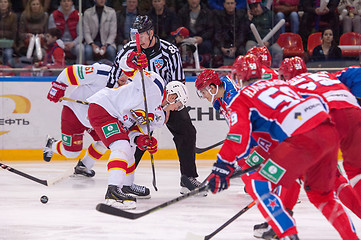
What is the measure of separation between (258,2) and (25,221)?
4.11 metres

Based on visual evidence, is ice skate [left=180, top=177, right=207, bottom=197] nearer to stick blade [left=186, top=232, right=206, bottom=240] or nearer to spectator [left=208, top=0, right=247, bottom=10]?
stick blade [left=186, top=232, right=206, bottom=240]

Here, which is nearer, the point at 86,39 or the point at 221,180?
the point at 221,180

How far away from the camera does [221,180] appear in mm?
2699

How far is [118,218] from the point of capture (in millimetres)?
3873

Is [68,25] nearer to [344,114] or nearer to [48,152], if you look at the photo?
[48,152]

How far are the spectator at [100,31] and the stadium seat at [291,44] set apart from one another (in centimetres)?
181

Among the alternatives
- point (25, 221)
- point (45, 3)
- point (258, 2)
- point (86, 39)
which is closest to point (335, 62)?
point (258, 2)

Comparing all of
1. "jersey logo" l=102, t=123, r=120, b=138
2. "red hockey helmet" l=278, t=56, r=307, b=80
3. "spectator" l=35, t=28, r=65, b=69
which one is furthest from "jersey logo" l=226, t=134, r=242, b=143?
"spectator" l=35, t=28, r=65, b=69

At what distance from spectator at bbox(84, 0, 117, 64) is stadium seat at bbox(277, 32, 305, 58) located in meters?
1.81

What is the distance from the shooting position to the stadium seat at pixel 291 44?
7121 millimetres

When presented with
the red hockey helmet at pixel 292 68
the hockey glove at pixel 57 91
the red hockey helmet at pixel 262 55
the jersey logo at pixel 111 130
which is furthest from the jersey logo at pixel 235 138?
the hockey glove at pixel 57 91

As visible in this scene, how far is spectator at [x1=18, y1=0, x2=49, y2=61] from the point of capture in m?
6.95

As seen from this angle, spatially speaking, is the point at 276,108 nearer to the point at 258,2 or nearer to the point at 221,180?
the point at 221,180

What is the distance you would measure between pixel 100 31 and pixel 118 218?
11.6 feet
